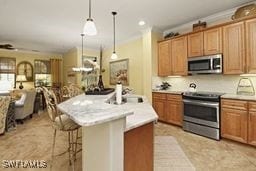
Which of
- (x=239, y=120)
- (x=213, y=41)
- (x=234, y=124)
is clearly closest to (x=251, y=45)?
(x=213, y=41)

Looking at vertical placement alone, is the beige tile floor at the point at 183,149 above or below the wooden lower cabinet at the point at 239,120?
below

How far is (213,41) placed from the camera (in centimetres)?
388

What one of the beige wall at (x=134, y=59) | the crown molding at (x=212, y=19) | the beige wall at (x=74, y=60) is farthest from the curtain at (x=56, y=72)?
the crown molding at (x=212, y=19)

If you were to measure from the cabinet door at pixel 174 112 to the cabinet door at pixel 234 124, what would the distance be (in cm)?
107

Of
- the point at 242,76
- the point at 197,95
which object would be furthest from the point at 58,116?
the point at 242,76

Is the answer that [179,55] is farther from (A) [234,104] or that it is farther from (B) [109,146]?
(B) [109,146]

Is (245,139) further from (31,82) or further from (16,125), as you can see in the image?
(31,82)

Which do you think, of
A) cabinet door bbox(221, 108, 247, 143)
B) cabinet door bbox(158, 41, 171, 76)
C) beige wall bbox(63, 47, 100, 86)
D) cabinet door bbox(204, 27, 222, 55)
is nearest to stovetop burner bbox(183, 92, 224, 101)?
cabinet door bbox(221, 108, 247, 143)

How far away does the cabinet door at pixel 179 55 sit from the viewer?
4.52 m

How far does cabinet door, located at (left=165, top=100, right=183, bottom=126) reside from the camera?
4427mm

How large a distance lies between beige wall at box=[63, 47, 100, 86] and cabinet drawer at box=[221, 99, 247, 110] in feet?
19.4

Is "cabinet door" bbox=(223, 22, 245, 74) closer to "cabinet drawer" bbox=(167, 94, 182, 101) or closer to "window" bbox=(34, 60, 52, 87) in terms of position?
"cabinet drawer" bbox=(167, 94, 182, 101)

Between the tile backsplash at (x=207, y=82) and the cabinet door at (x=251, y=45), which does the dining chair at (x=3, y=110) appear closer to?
the tile backsplash at (x=207, y=82)

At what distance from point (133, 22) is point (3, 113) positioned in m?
3.85
